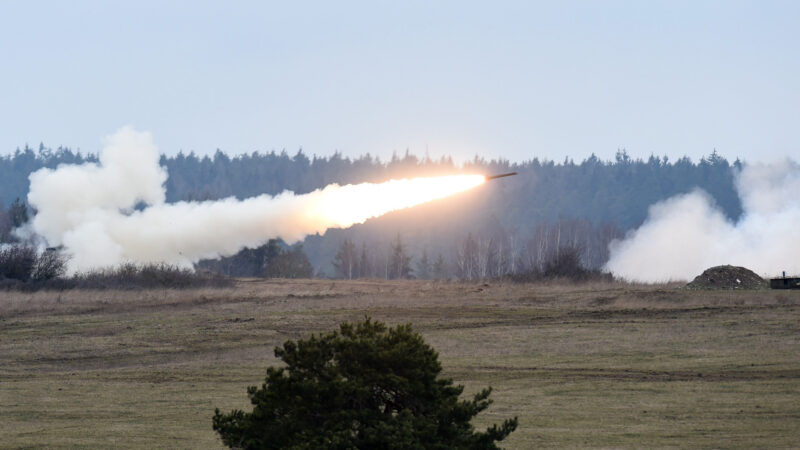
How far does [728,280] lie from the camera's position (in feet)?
181

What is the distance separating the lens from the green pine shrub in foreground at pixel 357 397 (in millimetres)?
14359

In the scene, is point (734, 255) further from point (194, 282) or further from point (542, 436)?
point (542, 436)

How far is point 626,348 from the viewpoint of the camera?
3544cm

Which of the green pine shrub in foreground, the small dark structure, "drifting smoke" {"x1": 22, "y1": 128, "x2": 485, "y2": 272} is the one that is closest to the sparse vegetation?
"drifting smoke" {"x1": 22, "y1": 128, "x2": 485, "y2": 272}

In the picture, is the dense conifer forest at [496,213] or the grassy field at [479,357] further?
the dense conifer forest at [496,213]

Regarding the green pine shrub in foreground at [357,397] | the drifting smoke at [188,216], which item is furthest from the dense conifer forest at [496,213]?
the green pine shrub in foreground at [357,397]

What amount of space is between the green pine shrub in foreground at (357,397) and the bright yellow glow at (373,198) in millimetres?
23824

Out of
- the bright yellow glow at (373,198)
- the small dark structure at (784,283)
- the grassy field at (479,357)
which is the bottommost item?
the grassy field at (479,357)

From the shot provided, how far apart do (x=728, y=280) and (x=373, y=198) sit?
20.2 metres

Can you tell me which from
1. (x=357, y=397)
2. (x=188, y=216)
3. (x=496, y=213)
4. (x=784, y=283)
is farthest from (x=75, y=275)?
(x=496, y=213)

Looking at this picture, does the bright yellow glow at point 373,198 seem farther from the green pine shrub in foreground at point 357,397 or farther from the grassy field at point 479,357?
the green pine shrub in foreground at point 357,397

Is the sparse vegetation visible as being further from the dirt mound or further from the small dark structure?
the small dark structure

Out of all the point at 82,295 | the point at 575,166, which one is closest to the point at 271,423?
the point at 82,295

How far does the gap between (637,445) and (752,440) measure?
7.08 feet
